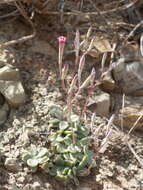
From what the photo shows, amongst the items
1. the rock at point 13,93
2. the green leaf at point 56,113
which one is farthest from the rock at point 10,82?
the green leaf at point 56,113

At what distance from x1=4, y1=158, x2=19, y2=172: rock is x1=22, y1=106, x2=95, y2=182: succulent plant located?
0.16ft

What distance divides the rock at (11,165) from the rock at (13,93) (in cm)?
36

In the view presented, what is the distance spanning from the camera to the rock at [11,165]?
1958 mm

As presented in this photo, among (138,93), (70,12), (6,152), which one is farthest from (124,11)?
(6,152)

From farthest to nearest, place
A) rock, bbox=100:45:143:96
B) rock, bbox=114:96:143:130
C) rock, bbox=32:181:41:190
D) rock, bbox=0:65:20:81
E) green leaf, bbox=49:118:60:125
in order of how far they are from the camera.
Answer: rock, bbox=100:45:143:96, rock, bbox=114:96:143:130, rock, bbox=0:65:20:81, green leaf, bbox=49:118:60:125, rock, bbox=32:181:41:190

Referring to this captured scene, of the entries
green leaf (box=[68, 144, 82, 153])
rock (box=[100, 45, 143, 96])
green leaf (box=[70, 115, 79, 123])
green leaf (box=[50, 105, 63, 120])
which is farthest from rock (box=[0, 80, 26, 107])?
rock (box=[100, 45, 143, 96])

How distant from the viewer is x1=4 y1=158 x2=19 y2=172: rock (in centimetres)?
196

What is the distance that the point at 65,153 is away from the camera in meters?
2.03

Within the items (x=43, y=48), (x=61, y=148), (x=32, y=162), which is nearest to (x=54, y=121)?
(x=61, y=148)

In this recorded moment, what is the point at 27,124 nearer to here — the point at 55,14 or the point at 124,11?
the point at 55,14

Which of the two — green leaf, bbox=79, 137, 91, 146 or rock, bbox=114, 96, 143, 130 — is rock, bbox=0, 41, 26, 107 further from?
rock, bbox=114, 96, 143, 130

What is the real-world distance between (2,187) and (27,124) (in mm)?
382

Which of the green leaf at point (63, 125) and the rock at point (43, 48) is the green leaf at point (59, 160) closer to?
the green leaf at point (63, 125)

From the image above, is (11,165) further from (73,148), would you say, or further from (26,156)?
(73,148)
